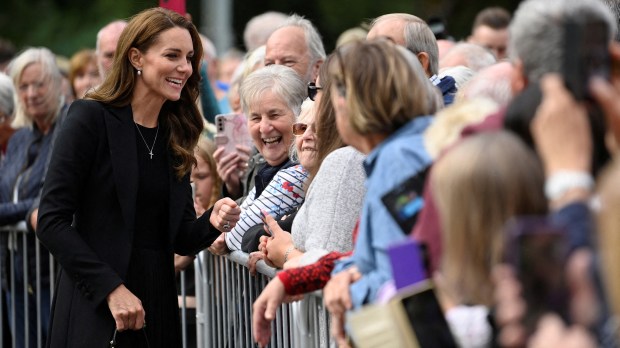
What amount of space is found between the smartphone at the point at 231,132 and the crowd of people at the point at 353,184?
3cm

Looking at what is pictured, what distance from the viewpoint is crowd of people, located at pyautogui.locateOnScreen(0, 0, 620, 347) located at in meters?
2.79

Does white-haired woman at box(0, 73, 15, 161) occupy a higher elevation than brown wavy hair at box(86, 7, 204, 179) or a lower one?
higher

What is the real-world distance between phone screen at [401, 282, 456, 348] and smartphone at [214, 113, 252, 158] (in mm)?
3410

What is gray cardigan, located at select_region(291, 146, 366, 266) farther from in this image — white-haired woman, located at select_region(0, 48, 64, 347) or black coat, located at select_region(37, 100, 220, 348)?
white-haired woman, located at select_region(0, 48, 64, 347)

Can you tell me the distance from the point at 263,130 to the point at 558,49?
113 inches

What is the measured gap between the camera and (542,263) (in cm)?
259

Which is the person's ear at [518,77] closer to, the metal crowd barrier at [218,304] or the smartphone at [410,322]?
the smartphone at [410,322]

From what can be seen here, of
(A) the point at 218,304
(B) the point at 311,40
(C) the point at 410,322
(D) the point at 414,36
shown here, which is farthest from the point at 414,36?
(C) the point at 410,322

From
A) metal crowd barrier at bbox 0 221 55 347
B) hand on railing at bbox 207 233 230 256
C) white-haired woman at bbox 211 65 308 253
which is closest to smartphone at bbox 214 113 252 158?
white-haired woman at bbox 211 65 308 253

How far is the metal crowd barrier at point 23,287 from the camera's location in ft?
25.1

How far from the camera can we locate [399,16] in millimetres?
5809

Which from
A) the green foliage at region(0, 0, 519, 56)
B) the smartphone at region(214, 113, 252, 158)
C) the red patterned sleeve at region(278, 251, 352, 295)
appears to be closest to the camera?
the red patterned sleeve at region(278, 251, 352, 295)

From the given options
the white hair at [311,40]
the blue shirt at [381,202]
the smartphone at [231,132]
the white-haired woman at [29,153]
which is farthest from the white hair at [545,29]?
the white-haired woman at [29,153]

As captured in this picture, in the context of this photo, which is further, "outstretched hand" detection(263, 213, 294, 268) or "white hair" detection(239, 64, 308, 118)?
"white hair" detection(239, 64, 308, 118)
